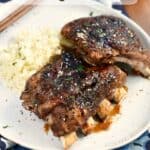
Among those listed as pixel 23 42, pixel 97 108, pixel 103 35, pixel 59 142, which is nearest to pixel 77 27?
pixel 103 35

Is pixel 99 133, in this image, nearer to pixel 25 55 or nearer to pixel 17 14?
pixel 25 55

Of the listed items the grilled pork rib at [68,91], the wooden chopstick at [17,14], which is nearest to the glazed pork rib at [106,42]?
the grilled pork rib at [68,91]

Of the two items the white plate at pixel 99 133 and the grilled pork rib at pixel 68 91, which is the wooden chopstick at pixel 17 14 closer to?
the white plate at pixel 99 133

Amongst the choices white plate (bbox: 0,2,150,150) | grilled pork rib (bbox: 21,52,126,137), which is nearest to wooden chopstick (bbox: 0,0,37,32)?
white plate (bbox: 0,2,150,150)

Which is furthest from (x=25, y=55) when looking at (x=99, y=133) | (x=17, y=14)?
(x=99, y=133)

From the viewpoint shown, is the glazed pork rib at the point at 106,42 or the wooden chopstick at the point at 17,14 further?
the wooden chopstick at the point at 17,14

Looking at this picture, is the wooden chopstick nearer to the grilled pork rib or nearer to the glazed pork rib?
the glazed pork rib

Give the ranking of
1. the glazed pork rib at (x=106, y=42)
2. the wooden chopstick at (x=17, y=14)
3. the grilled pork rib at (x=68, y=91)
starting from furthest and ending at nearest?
the wooden chopstick at (x=17, y=14) → the glazed pork rib at (x=106, y=42) → the grilled pork rib at (x=68, y=91)
